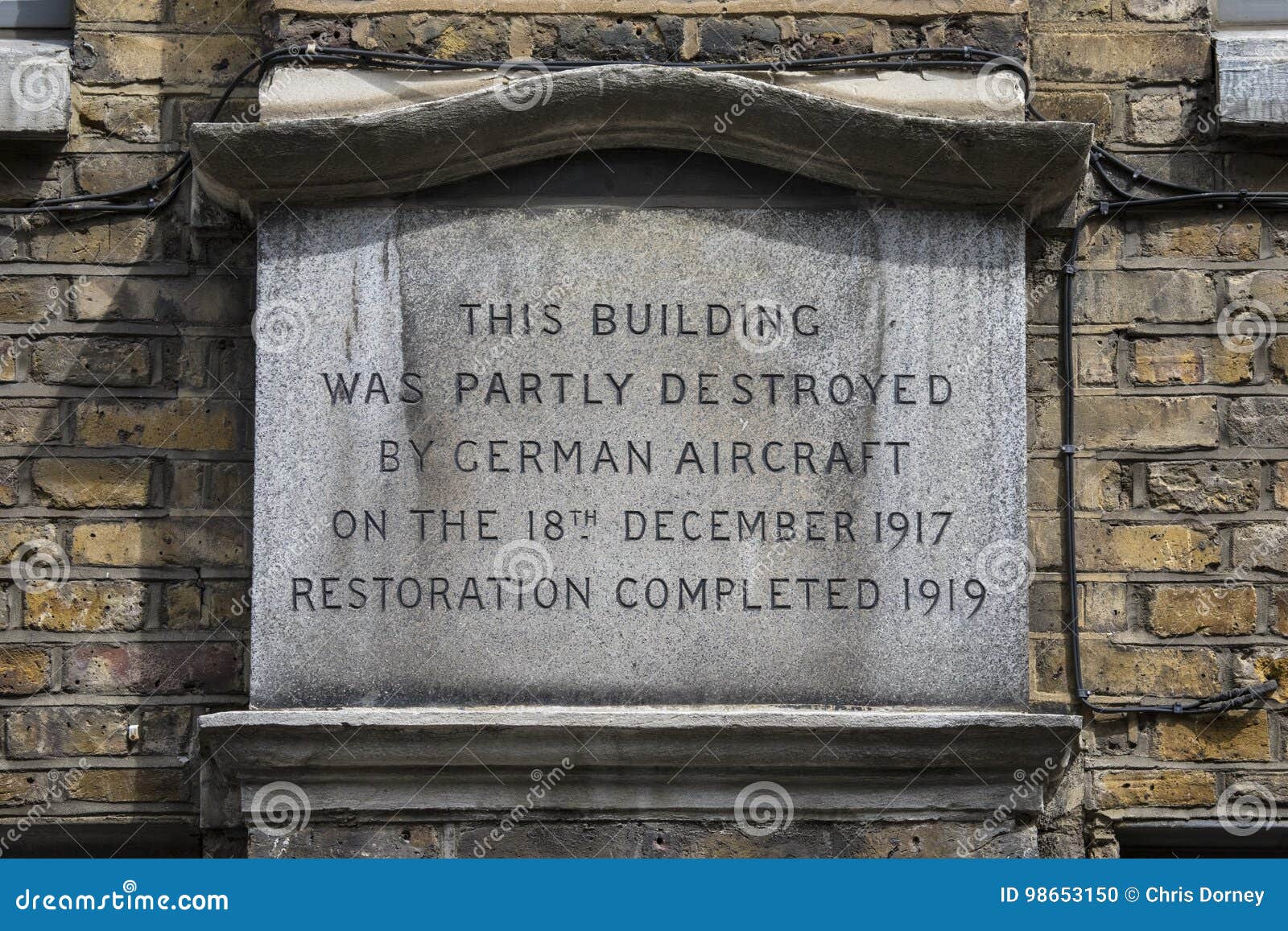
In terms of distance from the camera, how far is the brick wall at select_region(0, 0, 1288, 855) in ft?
14.2

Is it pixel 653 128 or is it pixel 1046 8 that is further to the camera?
pixel 1046 8

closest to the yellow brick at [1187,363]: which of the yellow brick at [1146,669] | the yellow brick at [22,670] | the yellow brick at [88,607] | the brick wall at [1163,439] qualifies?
the brick wall at [1163,439]

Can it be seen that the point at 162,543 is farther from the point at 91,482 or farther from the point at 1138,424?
the point at 1138,424

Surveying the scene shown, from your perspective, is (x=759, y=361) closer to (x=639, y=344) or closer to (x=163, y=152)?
(x=639, y=344)

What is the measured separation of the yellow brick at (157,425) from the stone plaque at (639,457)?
32cm

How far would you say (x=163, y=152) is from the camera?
454 cm

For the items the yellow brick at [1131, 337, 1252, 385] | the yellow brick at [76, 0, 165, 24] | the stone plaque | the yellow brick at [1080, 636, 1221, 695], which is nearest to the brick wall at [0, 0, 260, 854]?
the yellow brick at [76, 0, 165, 24]

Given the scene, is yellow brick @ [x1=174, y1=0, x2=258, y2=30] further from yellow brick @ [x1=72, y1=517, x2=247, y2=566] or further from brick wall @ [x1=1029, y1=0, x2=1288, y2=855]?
brick wall @ [x1=1029, y1=0, x2=1288, y2=855]

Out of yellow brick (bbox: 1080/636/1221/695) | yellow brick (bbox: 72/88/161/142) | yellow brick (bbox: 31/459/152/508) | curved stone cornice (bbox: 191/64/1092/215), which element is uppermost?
yellow brick (bbox: 72/88/161/142)

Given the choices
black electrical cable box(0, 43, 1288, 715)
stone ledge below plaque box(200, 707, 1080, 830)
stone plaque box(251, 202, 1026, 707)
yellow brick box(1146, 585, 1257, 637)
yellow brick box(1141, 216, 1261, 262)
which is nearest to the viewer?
stone ledge below plaque box(200, 707, 1080, 830)

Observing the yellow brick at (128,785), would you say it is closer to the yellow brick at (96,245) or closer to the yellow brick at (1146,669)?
the yellow brick at (96,245)

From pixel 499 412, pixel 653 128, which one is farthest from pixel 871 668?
pixel 653 128

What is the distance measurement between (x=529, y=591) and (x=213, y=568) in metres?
0.86

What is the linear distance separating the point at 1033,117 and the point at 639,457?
4.60 ft
